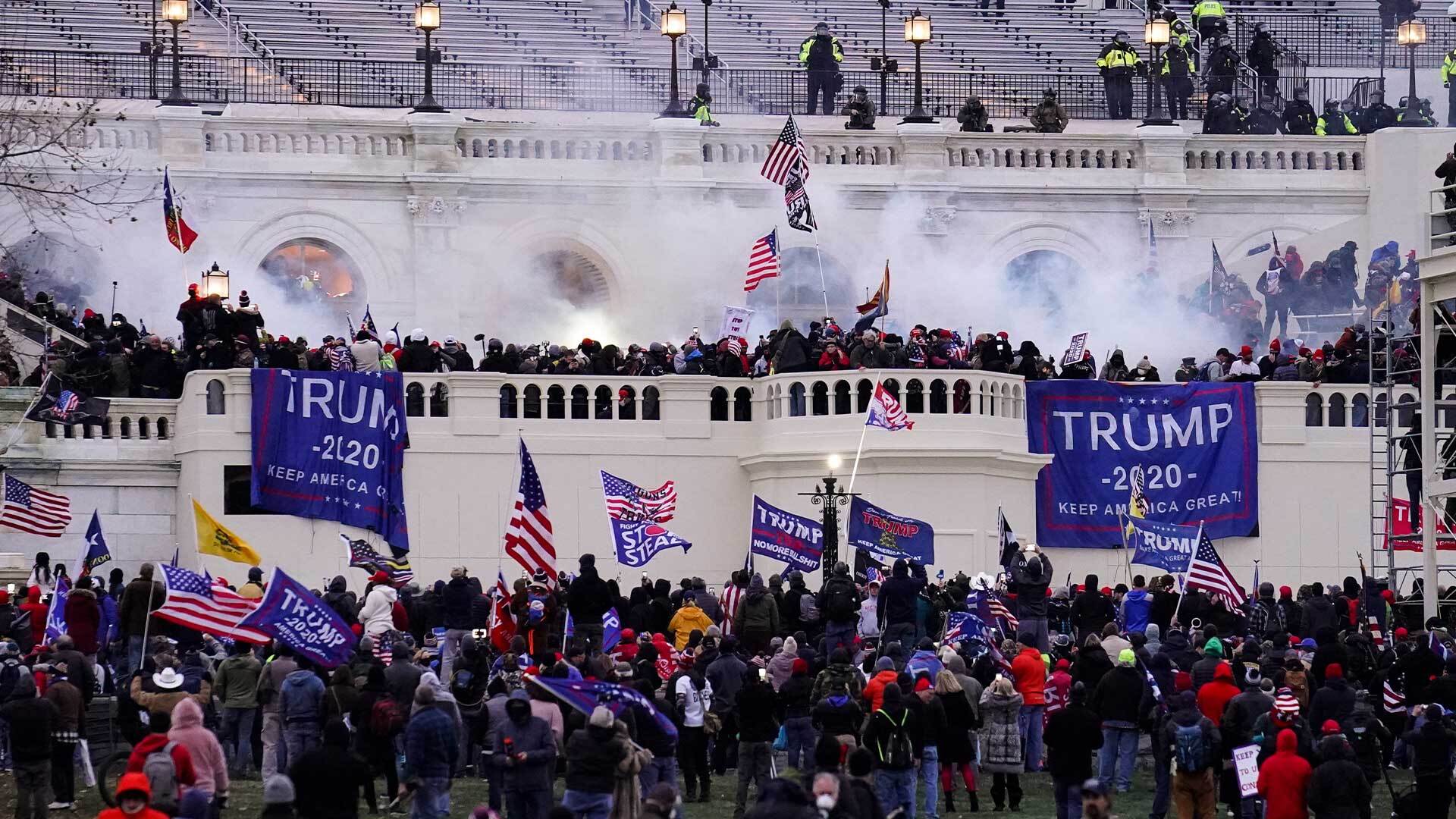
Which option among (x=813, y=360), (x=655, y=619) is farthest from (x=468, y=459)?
(x=655, y=619)

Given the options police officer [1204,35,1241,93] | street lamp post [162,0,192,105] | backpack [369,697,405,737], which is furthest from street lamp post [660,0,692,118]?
backpack [369,697,405,737]

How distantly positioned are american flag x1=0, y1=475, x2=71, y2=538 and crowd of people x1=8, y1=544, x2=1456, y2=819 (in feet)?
11.2

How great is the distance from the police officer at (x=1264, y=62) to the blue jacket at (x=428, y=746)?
3500 cm

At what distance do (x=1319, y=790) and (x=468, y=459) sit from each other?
782 inches

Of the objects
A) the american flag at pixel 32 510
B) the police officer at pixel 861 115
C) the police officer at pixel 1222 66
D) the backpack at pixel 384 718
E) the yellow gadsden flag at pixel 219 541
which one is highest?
the police officer at pixel 1222 66

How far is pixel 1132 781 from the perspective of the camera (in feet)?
104

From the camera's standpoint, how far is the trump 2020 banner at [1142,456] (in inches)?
1785

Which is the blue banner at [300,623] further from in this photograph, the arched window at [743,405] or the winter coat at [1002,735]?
the arched window at [743,405]

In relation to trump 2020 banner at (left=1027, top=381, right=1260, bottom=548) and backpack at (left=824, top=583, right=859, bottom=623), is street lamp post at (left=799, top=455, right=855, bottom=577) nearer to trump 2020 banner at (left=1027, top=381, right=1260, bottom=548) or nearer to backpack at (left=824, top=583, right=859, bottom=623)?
backpack at (left=824, top=583, right=859, bottom=623)

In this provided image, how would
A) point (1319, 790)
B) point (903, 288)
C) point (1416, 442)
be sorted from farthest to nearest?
point (903, 288), point (1416, 442), point (1319, 790)

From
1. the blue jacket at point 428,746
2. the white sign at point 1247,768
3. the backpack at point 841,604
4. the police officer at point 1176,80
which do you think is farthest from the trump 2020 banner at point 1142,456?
the blue jacket at point 428,746

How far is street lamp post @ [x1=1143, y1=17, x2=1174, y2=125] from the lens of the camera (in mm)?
54500

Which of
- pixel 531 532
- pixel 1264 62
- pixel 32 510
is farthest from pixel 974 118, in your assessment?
pixel 531 532

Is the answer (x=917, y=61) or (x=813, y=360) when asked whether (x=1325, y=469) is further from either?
(x=917, y=61)
